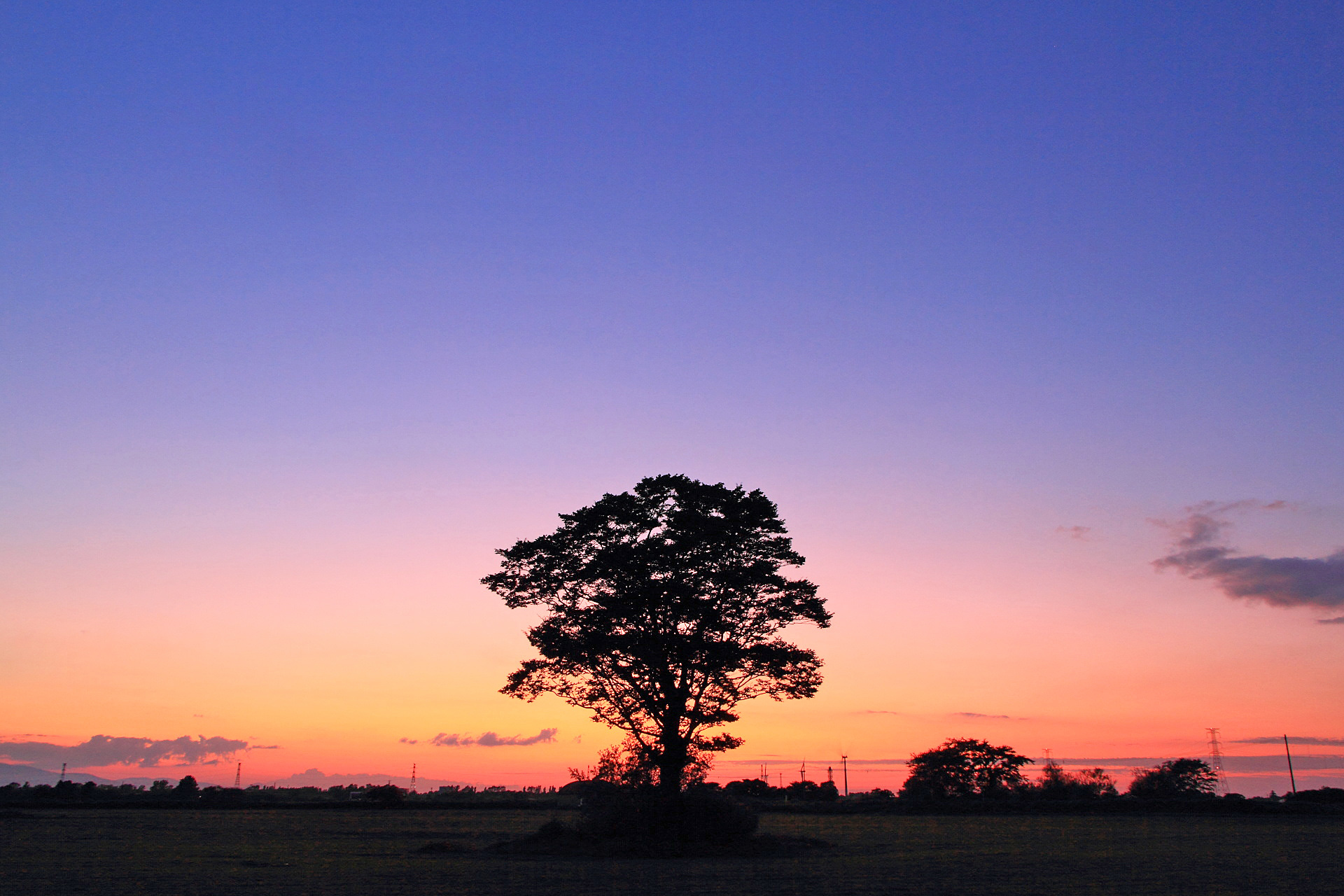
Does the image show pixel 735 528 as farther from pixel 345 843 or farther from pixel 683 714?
pixel 345 843

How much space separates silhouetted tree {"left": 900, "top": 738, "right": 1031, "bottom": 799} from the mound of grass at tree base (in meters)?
77.4

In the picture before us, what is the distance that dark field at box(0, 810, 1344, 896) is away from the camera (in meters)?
19.9

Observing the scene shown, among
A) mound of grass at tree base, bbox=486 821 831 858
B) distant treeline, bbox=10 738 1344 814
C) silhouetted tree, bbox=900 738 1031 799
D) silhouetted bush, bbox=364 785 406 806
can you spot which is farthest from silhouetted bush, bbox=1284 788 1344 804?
silhouetted bush, bbox=364 785 406 806

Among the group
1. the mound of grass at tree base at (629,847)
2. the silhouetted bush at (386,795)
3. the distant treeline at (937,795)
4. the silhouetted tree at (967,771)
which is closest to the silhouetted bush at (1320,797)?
the distant treeline at (937,795)

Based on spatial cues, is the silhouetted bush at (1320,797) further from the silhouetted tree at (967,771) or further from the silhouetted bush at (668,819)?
the silhouetted bush at (668,819)

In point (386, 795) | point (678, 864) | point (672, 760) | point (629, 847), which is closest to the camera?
point (678, 864)

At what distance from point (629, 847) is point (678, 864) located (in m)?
3.77

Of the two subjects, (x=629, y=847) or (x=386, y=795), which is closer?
(x=629, y=847)

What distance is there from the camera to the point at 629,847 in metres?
30.0

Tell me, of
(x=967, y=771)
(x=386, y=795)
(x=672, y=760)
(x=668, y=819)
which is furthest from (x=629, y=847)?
(x=967, y=771)

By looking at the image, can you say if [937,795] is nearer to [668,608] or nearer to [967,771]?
[967,771]

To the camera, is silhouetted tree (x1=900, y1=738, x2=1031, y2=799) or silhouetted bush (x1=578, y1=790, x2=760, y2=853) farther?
silhouetted tree (x1=900, y1=738, x2=1031, y2=799)

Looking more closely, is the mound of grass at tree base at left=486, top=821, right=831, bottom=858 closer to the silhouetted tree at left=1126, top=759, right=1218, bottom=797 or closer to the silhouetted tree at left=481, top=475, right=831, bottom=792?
the silhouetted tree at left=481, top=475, right=831, bottom=792

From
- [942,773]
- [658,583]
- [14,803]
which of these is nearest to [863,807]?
[942,773]
